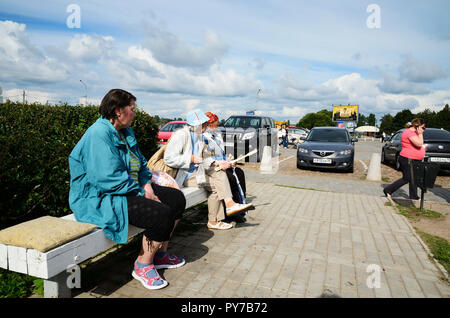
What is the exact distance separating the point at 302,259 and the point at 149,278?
181cm

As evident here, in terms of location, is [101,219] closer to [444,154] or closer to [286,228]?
[286,228]

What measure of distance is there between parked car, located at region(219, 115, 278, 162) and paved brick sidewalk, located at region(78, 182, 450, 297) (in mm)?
7067

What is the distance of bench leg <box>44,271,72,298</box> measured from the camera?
2.53 meters

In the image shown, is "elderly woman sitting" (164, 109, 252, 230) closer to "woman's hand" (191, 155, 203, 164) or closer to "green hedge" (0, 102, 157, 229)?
"woman's hand" (191, 155, 203, 164)

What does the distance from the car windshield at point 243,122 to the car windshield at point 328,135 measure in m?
2.55

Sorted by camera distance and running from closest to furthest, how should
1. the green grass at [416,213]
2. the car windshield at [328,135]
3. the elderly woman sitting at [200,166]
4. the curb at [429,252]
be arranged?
the curb at [429,252] → the elderly woman sitting at [200,166] → the green grass at [416,213] → the car windshield at [328,135]

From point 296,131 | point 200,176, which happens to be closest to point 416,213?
point 200,176

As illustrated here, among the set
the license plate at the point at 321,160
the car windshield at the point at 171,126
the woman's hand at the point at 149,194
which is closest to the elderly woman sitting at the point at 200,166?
the woman's hand at the point at 149,194

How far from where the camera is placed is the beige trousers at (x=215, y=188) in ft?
15.0

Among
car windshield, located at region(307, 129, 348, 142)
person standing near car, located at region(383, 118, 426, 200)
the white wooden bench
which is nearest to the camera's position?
the white wooden bench

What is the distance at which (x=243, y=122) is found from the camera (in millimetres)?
13969

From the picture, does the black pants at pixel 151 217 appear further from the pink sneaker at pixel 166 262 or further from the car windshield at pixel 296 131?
the car windshield at pixel 296 131

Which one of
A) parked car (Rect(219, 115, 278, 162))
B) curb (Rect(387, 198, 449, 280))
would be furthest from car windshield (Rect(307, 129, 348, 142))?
curb (Rect(387, 198, 449, 280))

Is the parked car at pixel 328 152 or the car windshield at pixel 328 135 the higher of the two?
the car windshield at pixel 328 135
